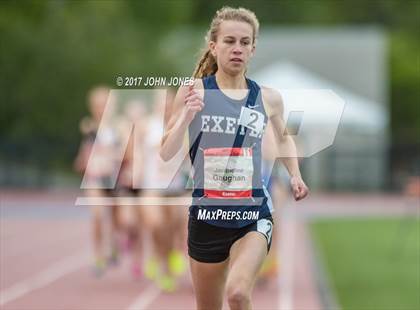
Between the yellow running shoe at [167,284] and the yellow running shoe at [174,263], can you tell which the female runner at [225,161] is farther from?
the yellow running shoe at [174,263]

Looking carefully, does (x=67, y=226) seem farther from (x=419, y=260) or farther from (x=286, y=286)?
(x=286, y=286)

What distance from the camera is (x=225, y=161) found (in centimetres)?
559

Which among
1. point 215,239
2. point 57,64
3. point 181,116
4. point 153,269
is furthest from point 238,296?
point 57,64

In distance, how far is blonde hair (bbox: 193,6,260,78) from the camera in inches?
221

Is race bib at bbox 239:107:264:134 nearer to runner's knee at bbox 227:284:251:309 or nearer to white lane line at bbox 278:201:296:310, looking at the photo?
runner's knee at bbox 227:284:251:309

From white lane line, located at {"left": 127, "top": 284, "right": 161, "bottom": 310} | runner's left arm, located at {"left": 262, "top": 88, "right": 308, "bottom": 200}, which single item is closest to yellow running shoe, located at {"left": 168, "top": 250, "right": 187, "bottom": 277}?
white lane line, located at {"left": 127, "top": 284, "right": 161, "bottom": 310}

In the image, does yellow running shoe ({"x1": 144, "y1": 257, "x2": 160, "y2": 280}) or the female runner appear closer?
the female runner

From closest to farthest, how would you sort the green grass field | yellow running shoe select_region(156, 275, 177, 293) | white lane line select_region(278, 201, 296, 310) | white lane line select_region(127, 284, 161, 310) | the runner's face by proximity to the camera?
the runner's face
white lane line select_region(127, 284, 161, 310)
white lane line select_region(278, 201, 296, 310)
yellow running shoe select_region(156, 275, 177, 293)
the green grass field

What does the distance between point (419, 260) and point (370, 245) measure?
87.6 inches

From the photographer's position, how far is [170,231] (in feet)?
35.4

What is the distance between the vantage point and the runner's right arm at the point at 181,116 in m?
5.36

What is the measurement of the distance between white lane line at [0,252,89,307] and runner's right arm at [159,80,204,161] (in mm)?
4139

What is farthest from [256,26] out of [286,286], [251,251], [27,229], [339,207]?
[339,207]

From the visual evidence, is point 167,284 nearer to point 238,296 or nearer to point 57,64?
point 238,296
